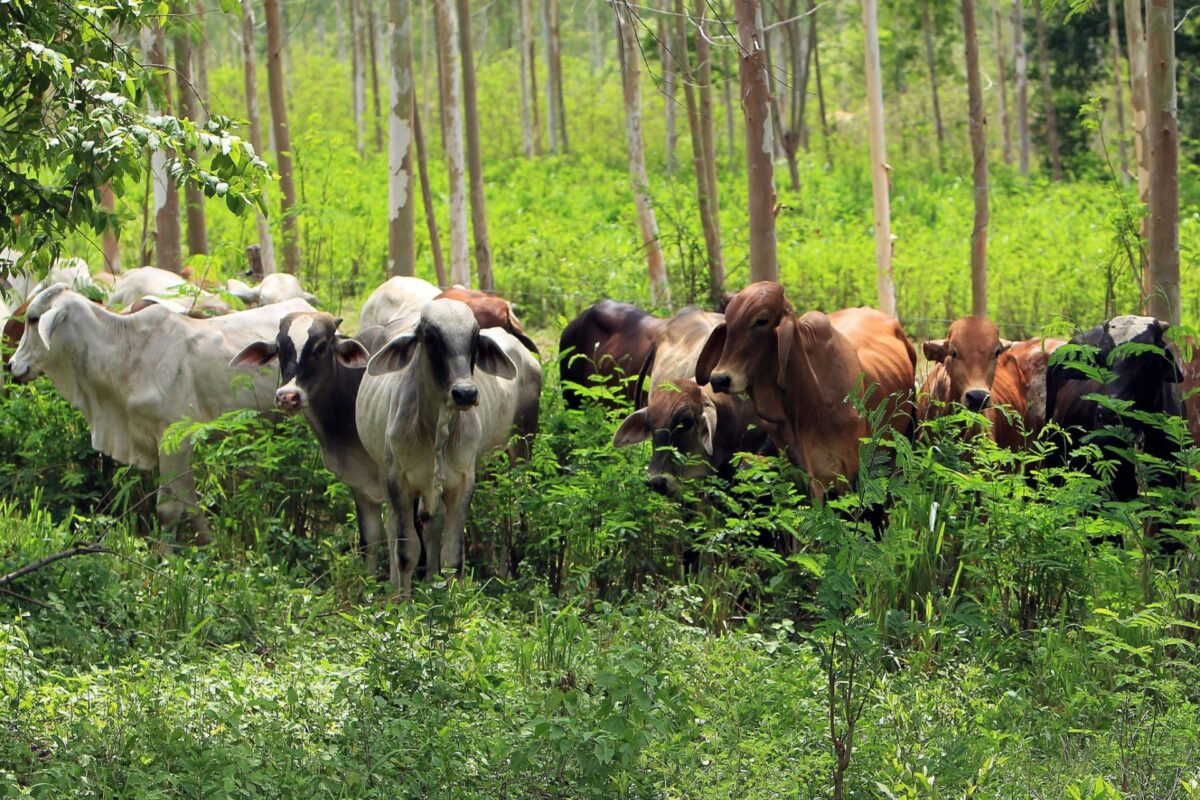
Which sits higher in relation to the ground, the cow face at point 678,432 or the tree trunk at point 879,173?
the tree trunk at point 879,173

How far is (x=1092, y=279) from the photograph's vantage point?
55.4ft

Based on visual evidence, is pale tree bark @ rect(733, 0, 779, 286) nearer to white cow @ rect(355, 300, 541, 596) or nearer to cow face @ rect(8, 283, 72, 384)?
white cow @ rect(355, 300, 541, 596)

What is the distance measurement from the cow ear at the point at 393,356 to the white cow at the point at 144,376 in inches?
70.1

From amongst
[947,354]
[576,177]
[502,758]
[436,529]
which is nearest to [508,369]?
[436,529]

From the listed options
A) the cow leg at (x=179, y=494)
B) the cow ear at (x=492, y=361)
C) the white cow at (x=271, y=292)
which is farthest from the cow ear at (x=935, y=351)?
the white cow at (x=271, y=292)

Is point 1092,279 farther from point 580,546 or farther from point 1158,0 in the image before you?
point 580,546

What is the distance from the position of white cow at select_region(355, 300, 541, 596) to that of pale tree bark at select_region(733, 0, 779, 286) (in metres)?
2.38

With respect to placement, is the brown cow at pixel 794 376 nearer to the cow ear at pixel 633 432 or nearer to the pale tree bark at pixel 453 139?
the cow ear at pixel 633 432

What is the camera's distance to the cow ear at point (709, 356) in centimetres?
795

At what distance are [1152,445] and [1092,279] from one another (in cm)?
965

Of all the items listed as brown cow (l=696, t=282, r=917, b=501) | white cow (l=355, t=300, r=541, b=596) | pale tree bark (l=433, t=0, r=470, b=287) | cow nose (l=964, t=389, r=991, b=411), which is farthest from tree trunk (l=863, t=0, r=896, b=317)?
white cow (l=355, t=300, r=541, b=596)

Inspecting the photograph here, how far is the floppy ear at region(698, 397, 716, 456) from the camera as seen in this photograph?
8.07 m

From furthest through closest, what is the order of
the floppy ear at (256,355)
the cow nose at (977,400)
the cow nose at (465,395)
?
the floppy ear at (256,355) → the cow nose at (977,400) → the cow nose at (465,395)

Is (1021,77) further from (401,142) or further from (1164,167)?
(1164,167)
